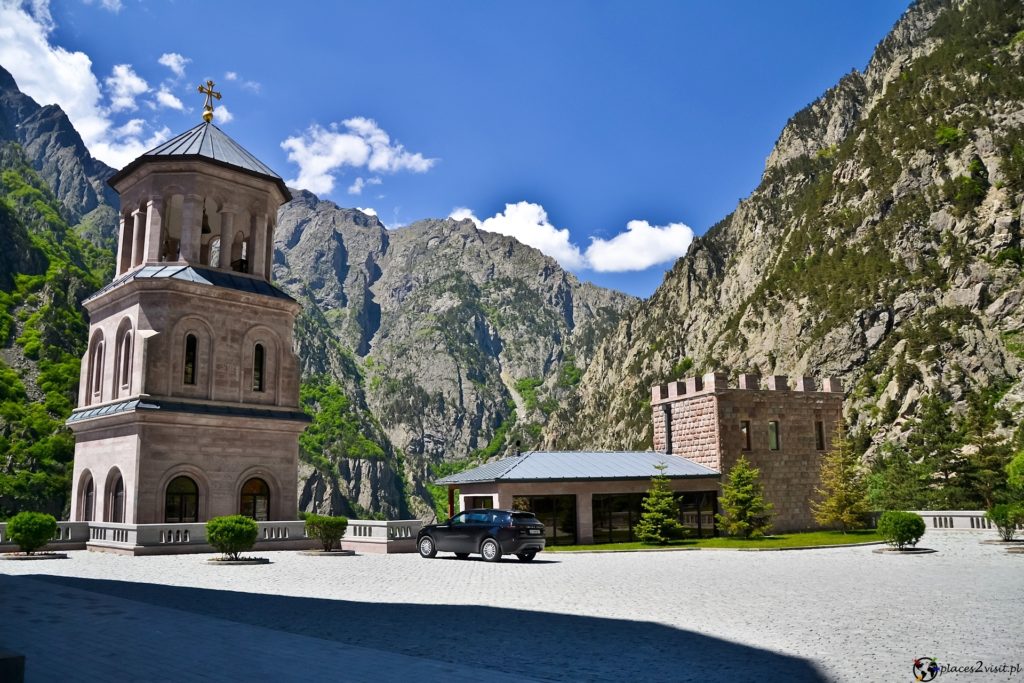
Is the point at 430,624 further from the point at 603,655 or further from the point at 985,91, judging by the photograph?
the point at 985,91

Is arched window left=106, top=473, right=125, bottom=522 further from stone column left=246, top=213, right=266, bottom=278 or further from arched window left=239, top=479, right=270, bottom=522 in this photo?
stone column left=246, top=213, right=266, bottom=278

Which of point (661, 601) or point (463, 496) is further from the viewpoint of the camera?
point (463, 496)

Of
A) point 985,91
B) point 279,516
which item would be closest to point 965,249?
point 985,91

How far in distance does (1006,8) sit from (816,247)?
139 feet

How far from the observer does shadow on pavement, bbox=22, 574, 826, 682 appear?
9.37 meters

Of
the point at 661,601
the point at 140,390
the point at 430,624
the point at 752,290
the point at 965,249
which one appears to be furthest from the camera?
the point at 752,290

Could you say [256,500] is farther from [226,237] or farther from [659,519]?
[659,519]

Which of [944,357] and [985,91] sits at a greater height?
[985,91]

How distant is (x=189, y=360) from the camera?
36719 mm

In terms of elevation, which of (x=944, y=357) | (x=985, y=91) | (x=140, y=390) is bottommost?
(x=140, y=390)

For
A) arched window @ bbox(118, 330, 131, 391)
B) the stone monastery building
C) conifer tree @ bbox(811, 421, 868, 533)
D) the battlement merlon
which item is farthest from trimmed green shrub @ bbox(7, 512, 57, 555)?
conifer tree @ bbox(811, 421, 868, 533)

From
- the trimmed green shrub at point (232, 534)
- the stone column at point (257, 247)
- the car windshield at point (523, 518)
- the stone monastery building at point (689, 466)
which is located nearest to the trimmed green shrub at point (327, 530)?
the trimmed green shrub at point (232, 534)

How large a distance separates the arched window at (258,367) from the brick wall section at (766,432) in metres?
23.2

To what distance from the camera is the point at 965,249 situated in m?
87.9
